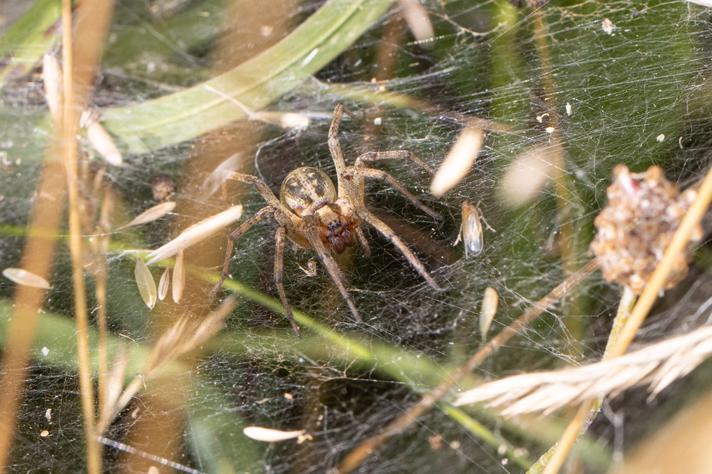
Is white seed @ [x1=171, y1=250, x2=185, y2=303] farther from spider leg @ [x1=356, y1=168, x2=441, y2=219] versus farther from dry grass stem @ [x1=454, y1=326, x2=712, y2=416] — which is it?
dry grass stem @ [x1=454, y1=326, x2=712, y2=416]

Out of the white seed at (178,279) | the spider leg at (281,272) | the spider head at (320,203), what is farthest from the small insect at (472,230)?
the white seed at (178,279)

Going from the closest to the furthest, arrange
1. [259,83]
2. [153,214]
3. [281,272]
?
[281,272] → [153,214] → [259,83]

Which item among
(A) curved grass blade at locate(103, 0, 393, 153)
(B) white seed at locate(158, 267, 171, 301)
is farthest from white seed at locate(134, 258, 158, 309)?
(A) curved grass blade at locate(103, 0, 393, 153)

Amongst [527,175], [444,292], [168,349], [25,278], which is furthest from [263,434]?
[527,175]

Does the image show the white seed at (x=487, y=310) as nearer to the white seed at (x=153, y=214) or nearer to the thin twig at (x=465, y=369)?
the thin twig at (x=465, y=369)

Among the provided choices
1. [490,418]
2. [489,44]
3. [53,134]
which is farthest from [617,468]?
[53,134]

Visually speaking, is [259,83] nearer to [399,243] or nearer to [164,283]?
[164,283]

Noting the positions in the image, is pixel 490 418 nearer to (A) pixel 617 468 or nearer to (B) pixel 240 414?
(A) pixel 617 468
